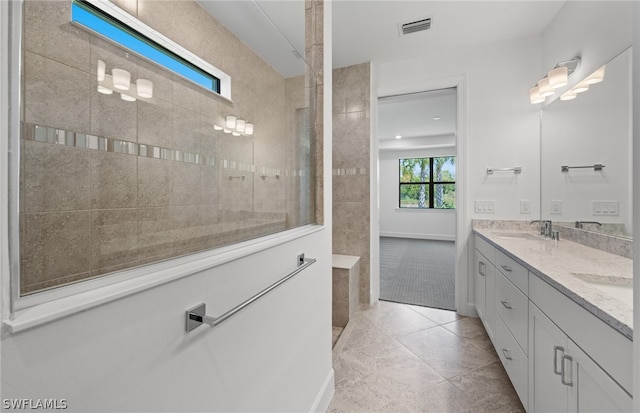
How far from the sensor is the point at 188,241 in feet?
2.27

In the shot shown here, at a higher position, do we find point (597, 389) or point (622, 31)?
point (622, 31)

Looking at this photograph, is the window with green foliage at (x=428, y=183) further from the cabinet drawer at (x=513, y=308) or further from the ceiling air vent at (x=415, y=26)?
the cabinet drawer at (x=513, y=308)

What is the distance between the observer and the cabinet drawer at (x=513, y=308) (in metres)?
1.35

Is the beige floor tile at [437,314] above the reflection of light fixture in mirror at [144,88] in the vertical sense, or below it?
below

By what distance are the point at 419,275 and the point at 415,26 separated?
10.2ft

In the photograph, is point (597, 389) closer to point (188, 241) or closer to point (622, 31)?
point (188, 241)

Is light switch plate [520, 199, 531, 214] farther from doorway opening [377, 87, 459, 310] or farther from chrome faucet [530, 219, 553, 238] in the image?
doorway opening [377, 87, 459, 310]

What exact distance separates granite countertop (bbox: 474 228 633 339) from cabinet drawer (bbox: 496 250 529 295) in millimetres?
47

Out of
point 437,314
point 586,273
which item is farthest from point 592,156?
point 437,314

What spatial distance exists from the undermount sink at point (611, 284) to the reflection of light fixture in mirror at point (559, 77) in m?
1.59

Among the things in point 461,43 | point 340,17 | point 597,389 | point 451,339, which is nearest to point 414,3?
point 340,17

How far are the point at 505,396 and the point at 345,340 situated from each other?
3.51 ft

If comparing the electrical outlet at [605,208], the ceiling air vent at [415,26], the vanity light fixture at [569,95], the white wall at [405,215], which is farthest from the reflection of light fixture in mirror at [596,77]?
the white wall at [405,215]

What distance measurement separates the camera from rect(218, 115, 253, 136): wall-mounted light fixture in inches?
33.9
